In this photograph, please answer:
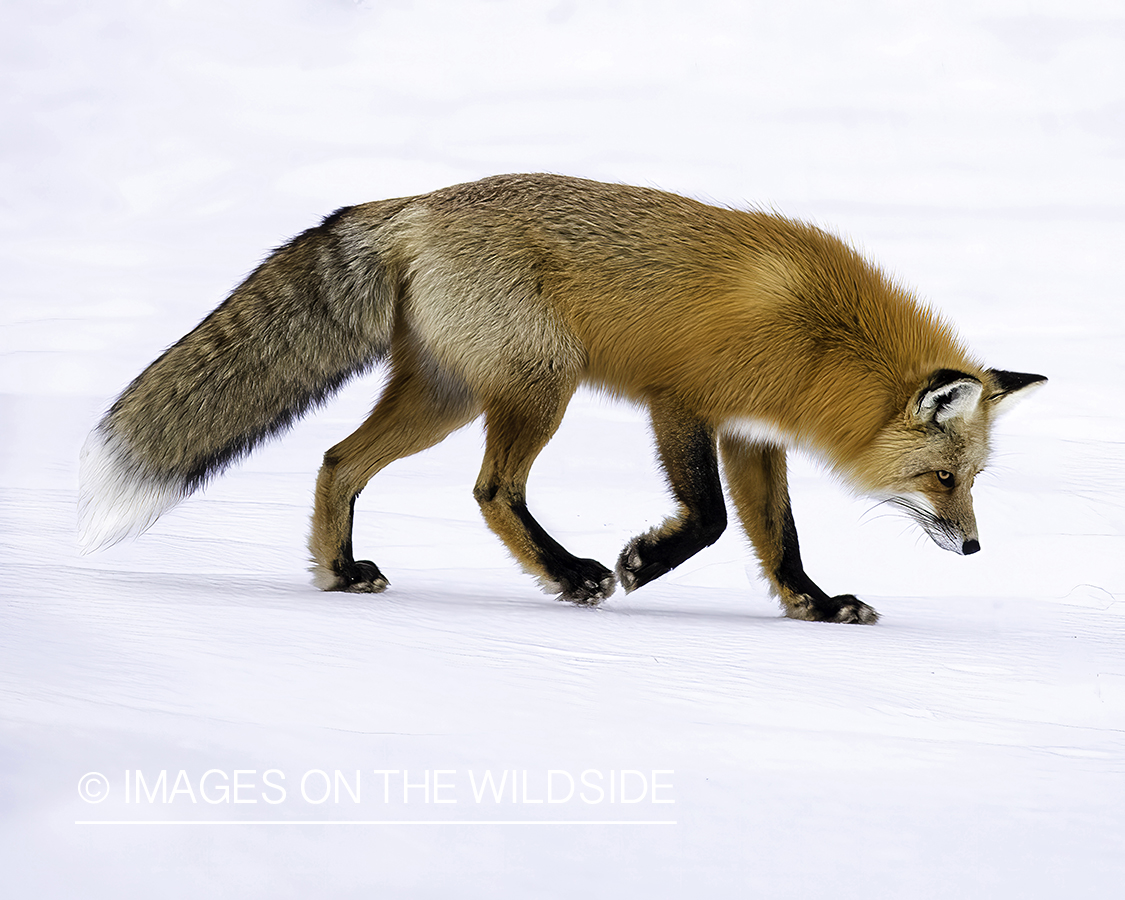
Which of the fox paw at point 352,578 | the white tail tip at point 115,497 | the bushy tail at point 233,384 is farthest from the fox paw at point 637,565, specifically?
the white tail tip at point 115,497

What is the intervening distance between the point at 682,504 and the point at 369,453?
1271 millimetres

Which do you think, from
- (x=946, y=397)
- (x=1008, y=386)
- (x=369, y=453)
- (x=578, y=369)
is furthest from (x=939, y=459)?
(x=369, y=453)

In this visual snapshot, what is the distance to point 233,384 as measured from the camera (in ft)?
14.5

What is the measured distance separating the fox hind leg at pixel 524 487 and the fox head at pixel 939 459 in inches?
45.0

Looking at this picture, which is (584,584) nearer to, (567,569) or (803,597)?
(567,569)

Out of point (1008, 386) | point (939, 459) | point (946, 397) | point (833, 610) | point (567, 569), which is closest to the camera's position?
point (946, 397)

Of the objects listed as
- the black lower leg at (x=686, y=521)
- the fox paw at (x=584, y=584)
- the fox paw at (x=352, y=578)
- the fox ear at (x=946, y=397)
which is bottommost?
the fox paw at (x=352, y=578)

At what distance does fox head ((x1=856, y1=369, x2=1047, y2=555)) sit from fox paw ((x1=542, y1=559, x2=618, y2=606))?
106 centimetres

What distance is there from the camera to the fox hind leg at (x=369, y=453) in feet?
15.1

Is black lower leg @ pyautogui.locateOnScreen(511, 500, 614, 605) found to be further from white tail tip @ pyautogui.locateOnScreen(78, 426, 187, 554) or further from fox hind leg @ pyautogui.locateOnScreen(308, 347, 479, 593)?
white tail tip @ pyautogui.locateOnScreen(78, 426, 187, 554)

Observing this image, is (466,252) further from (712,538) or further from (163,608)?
(163,608)

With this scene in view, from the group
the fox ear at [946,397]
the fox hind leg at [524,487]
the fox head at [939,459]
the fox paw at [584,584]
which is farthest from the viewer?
the fox paw at [584,584]

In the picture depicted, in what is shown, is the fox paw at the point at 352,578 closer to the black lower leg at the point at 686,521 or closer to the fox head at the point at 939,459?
the black lower leg at the point at 686,521

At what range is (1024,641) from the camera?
436 centimetres
